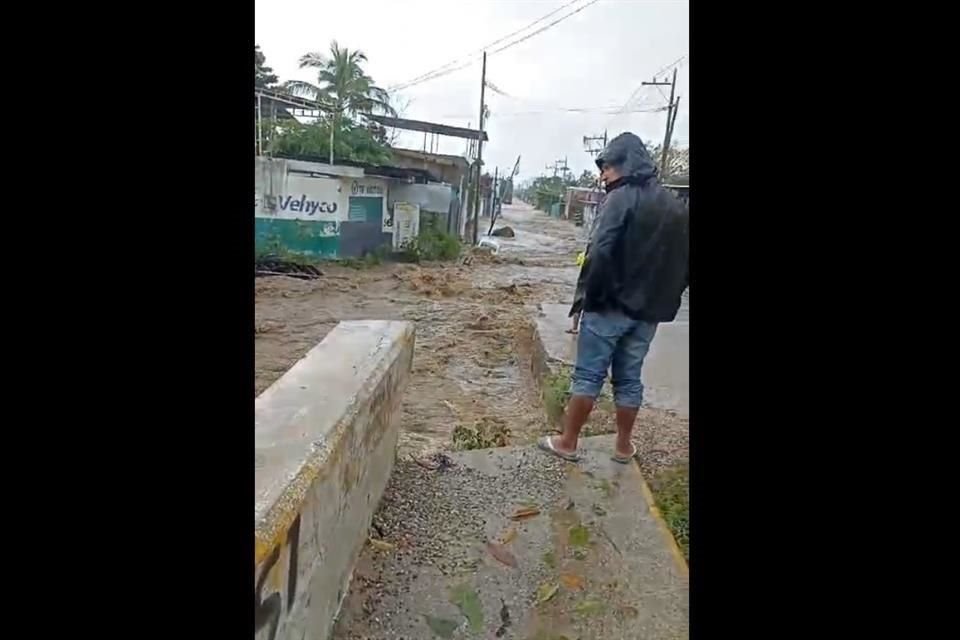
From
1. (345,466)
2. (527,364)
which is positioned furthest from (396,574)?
(527,364)

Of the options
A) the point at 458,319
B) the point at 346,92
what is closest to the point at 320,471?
the point at 346,92

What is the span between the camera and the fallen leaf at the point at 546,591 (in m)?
1.43

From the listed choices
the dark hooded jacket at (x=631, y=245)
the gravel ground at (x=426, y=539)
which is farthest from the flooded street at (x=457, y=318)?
the dark hooded jacket at (x=631, y=245)

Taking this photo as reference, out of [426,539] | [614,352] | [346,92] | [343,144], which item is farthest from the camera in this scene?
[343,144]

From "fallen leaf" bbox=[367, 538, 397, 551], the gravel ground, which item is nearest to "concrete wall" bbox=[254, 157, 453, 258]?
the gravel ground

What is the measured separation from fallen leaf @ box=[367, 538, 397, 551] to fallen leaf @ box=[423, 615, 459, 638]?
0.26 meters

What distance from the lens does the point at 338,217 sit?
685 cm

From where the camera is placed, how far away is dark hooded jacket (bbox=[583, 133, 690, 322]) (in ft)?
4.98

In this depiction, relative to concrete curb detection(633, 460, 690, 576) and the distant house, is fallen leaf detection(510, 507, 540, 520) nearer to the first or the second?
concrete curb detection(633, 460, 690, 576)

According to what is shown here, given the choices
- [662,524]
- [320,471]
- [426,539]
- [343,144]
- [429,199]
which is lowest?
[426,539]

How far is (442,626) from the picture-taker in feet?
4.46

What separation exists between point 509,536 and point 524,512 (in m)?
0.11

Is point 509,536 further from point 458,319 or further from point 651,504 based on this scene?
point 458,319
